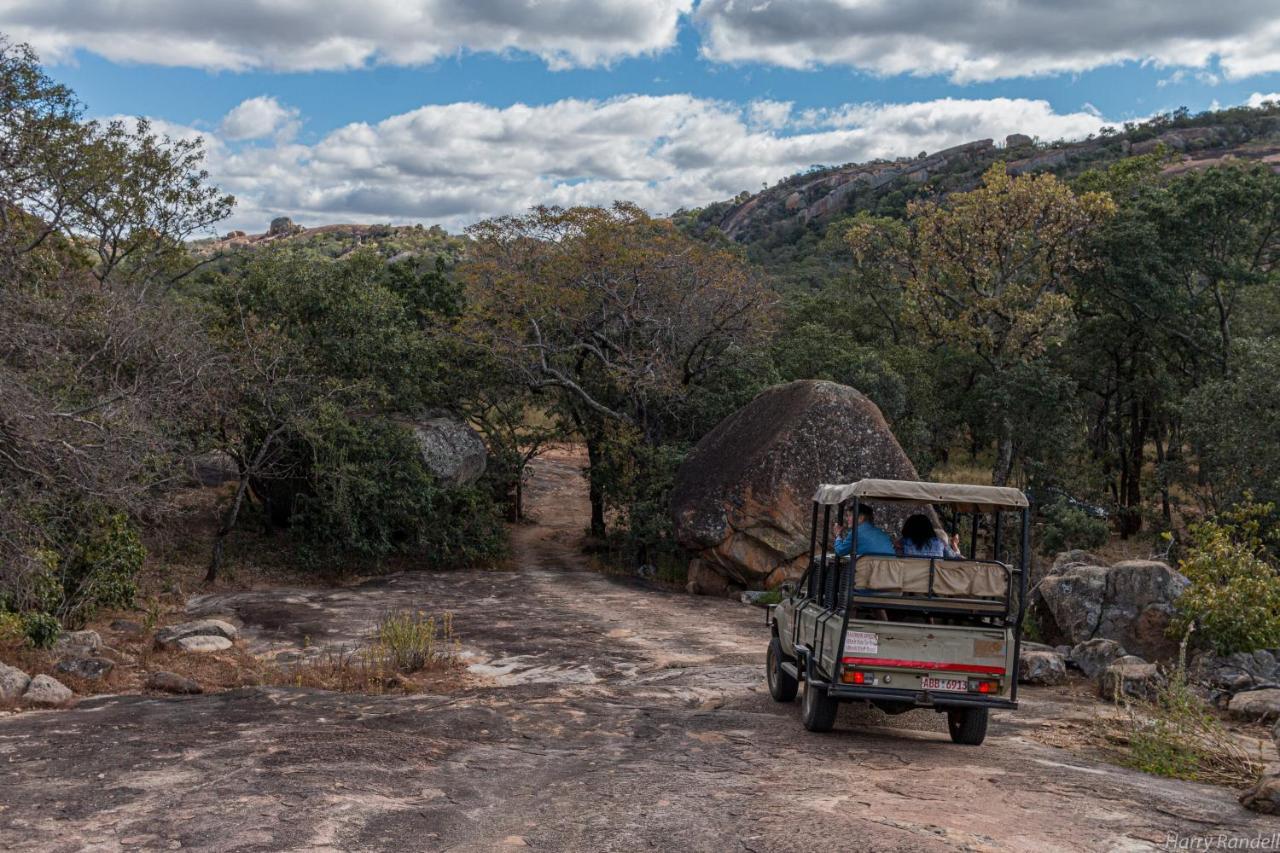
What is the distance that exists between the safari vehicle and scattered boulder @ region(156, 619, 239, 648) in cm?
903

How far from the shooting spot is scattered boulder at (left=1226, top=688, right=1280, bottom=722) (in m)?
10.1

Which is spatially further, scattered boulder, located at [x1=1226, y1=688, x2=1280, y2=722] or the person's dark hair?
scattered boulder, located at [x1=1226, y1=688, x2=1280, y2=722]

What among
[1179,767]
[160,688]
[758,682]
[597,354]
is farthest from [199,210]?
[1179,767]

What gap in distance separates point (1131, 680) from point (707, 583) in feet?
37.1

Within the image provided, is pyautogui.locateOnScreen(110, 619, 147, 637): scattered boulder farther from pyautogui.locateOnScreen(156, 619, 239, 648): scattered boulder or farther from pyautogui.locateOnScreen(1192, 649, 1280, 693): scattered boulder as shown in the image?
pyautogui.locateOnScreen(1192, 649, 1280, 693): scattered boulder

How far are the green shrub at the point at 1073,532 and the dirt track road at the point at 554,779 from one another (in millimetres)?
12401

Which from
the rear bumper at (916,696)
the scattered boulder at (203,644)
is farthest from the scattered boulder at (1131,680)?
the scattered boulder at (203,644)

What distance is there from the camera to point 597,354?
82.4 ft

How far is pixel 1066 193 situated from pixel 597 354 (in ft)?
42.0

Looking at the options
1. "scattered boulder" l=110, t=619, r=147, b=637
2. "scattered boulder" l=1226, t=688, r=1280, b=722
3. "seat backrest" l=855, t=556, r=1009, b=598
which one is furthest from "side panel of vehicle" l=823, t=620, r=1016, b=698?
"scattered boulder" l=110, t=619, r=147, b=637

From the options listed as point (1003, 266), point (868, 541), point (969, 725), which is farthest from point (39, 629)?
point (1003, 266)

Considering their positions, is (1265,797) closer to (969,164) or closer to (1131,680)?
(1131,680)

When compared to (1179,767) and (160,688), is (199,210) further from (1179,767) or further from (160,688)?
(1179,767)

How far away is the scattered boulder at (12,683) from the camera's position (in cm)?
967
